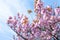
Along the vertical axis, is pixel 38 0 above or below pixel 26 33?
above

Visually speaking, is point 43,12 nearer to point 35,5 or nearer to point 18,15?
point 35,5

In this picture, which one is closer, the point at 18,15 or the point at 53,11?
the point at 53,11

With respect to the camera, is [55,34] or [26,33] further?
[26,33]

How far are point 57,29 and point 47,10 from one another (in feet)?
5.18

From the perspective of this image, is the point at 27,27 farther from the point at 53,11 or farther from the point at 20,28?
the point at 53,11

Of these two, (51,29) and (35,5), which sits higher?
(35,5)

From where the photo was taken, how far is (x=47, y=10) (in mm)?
14406

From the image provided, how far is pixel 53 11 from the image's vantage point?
1398 centimetres

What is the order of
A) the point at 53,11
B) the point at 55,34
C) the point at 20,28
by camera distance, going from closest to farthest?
the point at 55,34, the point at 53,11, the point at 20,28

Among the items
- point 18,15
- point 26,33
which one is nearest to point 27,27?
point 26,33

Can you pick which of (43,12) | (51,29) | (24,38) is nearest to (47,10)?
(43,12)

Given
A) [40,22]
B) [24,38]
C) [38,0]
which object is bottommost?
[24,38]

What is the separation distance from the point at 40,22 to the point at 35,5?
1.70 m

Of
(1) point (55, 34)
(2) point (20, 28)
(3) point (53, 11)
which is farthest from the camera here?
(2) point (20, 28)
